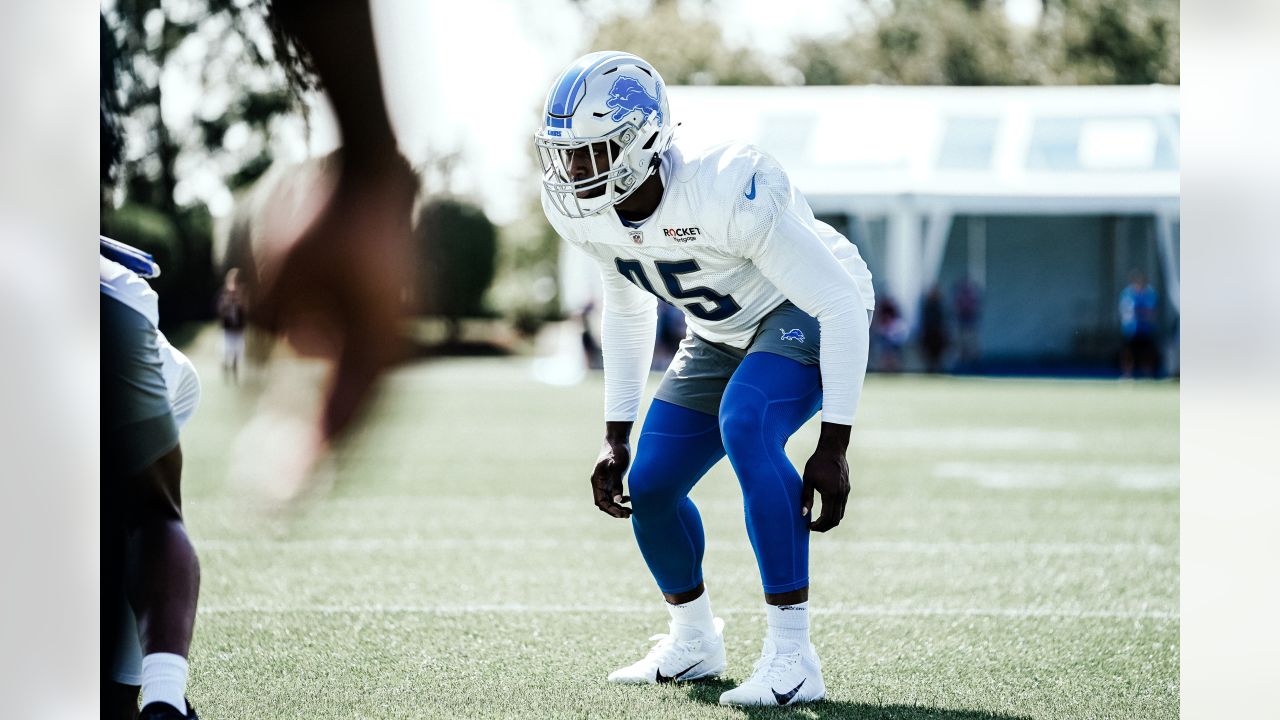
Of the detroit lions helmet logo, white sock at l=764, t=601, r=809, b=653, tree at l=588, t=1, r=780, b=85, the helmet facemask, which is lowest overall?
white sock at l=764, t=601, r=809, b=653

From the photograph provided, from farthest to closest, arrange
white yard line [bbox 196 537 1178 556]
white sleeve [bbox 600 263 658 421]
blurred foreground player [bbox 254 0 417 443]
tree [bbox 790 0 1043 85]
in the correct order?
tree [bbox 790 0 1043 85] → white yard line [bbox 196 537 1178 556] → white sleeve [bbox 600 263 658 421] → blurred foreground player [bbox 254 0 417 443]

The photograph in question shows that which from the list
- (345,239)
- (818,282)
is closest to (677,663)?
(818,282)

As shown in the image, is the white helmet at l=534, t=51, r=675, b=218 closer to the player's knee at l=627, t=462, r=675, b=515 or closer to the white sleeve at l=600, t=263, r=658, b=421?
the white sleeve at l=600, t=263, r=658, b=421

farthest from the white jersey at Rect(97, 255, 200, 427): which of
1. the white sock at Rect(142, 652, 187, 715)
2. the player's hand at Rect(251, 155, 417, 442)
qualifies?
the player's hand at Rect(251, 155, 417, 442)

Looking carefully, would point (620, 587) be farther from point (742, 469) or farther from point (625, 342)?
point (742, 469)

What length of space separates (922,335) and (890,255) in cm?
124

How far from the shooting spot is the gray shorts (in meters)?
3.32

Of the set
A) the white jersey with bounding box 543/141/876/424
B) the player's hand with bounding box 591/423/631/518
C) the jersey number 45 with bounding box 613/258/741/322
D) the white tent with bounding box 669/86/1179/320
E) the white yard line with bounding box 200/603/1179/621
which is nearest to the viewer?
the white jersey with bounding box 543/141/876/424

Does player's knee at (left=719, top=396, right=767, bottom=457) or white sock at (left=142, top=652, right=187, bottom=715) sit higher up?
player's knee at (left=719, top=396, right=767, bottom=457)

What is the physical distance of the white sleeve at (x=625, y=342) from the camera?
3564mm

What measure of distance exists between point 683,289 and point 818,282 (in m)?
0.37

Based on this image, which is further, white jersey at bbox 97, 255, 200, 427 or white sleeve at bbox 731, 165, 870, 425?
white sleeve at bbox 731, 165, 870, 425

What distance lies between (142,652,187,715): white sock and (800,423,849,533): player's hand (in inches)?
52.4

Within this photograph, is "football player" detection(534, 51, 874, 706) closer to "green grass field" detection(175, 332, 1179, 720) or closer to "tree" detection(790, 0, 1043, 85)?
"green grass field" detection(175, 332, 1179, 720)
